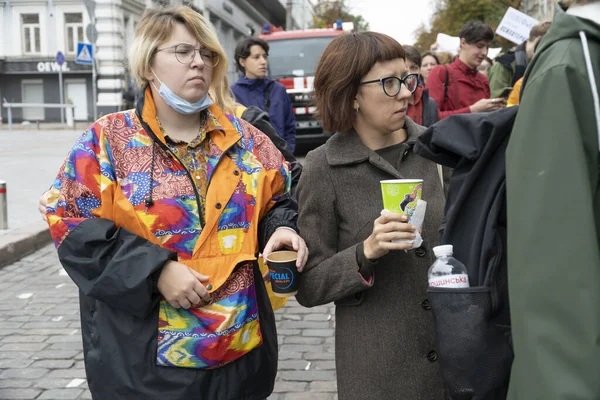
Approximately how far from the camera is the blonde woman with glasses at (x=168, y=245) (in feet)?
7.64

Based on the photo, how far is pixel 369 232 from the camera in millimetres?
2500

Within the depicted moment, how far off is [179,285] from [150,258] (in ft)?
0.40

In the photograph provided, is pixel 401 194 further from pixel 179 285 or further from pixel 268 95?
pixel 268 95

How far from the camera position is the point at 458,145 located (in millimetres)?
1902

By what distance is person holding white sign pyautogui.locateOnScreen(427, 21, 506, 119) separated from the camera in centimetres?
718

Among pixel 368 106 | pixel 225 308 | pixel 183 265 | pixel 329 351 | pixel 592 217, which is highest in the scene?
pixel 368 106

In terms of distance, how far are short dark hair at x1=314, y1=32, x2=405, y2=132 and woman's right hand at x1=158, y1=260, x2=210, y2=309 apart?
75cm

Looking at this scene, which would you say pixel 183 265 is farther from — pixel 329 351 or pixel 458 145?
pixel 329 351

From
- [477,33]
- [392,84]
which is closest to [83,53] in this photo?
[477,33]

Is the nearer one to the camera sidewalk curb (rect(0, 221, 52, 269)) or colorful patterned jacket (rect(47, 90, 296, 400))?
colorful patterned jacket (rect(47, 90, 296, 400))

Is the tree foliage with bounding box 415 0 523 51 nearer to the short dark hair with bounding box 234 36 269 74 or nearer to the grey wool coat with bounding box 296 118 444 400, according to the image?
the short dark hair with bounding box 234 36 269 74

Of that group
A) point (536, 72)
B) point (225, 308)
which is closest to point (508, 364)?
point (536, 72)

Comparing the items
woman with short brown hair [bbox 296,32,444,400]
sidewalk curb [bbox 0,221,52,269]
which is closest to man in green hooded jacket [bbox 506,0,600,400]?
woman with short brown hair [bbox 296,32,444,400]

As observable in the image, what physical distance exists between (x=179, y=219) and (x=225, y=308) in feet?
1.08
